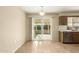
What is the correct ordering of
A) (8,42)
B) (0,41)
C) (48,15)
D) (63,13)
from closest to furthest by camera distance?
(0,41)
(8,42)
(63,13)
(48,15)

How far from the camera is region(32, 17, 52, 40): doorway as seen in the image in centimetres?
1070

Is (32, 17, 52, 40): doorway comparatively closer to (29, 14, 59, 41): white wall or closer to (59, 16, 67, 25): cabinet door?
(29, 14, 59, 41): white wall

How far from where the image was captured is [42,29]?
10750mm

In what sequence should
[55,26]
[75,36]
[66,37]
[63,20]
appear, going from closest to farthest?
1. [66,37]
2. [75,36]
3. [63,20]
4. [55,26]

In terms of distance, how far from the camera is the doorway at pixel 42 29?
35.1 feet

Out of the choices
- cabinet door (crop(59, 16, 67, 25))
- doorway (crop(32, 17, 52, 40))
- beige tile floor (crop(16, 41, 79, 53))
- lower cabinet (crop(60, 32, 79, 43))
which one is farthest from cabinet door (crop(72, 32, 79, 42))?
doorway (crop(32, 17, 52, 40))

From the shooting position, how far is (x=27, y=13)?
10211 mm

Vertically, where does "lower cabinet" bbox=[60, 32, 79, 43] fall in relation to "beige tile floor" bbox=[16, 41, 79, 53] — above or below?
above

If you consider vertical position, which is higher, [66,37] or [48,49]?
[66,37]

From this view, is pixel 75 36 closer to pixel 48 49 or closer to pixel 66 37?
pixel 66 37

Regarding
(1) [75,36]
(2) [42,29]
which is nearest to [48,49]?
(1) [75,36]
